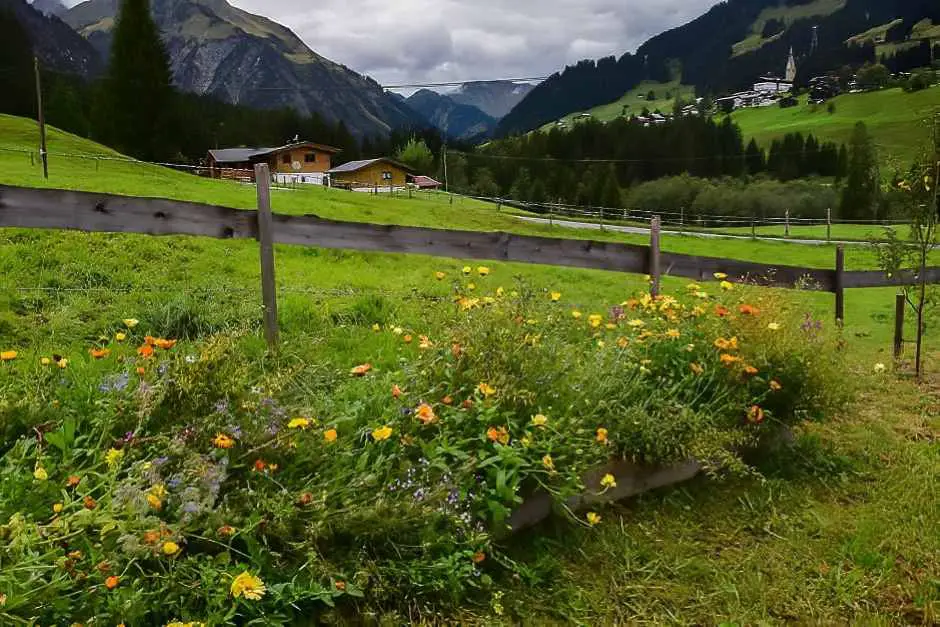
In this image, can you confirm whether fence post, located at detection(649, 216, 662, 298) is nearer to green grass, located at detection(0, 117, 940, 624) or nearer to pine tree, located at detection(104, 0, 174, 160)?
green grass, located at detection(0, 117, 940, 624)

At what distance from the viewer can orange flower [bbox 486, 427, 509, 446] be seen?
3068 millimetres

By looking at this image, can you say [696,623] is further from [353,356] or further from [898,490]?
[353,356]

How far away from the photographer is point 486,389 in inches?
130

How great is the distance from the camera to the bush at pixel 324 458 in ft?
7.45

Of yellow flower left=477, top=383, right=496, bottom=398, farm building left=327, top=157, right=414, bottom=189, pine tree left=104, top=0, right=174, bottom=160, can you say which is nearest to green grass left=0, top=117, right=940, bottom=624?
yellow flower left=477, top=383, right=496, bottom=398

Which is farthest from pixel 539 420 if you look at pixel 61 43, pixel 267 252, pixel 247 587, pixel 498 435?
pixel 61 43

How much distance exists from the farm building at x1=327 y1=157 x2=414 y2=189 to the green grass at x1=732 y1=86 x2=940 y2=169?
8479cm

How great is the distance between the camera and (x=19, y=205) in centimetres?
488

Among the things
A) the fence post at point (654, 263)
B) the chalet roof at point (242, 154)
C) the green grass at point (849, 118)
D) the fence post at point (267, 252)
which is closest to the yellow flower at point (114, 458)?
the fence post at point (267, 252)

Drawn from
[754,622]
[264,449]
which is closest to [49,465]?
[264,449]

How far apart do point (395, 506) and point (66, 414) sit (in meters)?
1.55

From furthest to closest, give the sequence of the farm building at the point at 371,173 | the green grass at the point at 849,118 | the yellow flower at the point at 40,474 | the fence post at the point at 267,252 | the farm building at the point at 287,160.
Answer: the green grass at the point at 849,118, the farm building at the point at 371,173, the farm building at the point at 287,160, the fence post at the point at 267,252, the yellow flower at the point at 40,474

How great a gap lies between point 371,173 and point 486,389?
243 feet

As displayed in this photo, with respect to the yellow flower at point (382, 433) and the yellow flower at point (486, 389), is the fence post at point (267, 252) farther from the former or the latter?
the yellow flower at point (382, 433)
